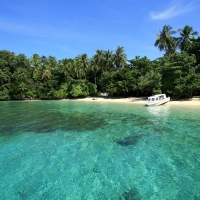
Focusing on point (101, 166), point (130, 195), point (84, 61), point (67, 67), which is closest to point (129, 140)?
point (101, 166)

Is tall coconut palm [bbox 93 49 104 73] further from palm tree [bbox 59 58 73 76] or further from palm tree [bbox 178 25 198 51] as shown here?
palm tree [bbox 178 25 198 51]

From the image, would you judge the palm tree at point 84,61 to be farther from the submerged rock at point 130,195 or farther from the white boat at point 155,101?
the submerged rock at point 130,195

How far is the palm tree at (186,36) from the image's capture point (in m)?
44.9

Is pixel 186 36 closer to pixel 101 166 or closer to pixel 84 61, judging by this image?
pixel 84 61

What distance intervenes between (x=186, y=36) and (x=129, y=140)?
44.9 meters

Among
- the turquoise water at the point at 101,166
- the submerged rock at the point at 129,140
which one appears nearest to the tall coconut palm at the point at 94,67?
the turquoise water at the point at 101,166

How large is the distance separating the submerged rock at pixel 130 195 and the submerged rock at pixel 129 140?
15.5ft

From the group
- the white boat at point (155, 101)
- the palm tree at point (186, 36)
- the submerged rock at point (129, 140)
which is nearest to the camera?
the submerged rock at point (129, 140)

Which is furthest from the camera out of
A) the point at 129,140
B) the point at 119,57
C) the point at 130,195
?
the point at 119,57

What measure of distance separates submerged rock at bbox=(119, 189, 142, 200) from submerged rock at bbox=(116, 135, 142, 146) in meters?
4.71

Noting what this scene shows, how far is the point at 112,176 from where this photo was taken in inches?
265

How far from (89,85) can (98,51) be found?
10.6m

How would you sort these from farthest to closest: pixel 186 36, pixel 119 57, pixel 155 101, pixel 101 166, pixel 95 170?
pixel 119 57
pixel 186 36
pixel 155 101
pixel 101 166
pixel 95 170

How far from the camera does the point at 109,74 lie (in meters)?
48.4
